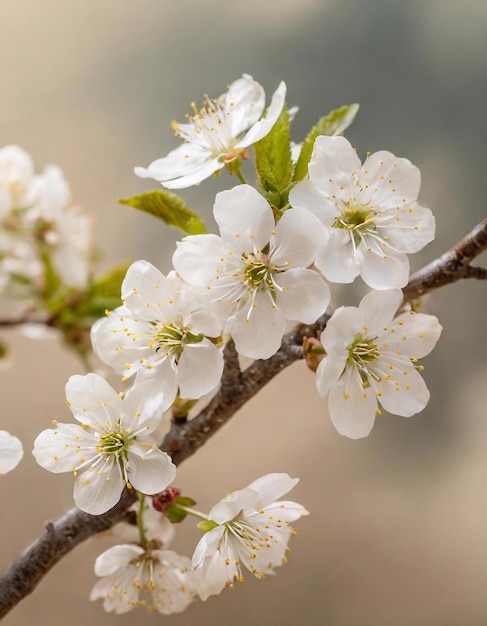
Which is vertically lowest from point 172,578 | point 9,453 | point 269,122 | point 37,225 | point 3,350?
point 3,350

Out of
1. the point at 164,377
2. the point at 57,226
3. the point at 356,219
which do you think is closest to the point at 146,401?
the point at 164,377

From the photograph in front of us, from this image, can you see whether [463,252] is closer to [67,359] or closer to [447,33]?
[447,33]

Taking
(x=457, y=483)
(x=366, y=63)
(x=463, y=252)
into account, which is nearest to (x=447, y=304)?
(x=457, y=483)

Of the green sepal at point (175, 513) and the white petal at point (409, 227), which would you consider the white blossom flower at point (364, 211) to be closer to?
the white petal at point (409, 227)

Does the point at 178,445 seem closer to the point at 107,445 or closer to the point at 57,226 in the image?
the point at 107,445

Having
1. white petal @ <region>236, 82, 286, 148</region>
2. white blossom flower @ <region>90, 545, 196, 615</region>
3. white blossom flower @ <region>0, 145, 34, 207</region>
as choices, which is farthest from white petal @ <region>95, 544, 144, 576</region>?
white blossom flower @ <region>0, 145, 34, 207</region>

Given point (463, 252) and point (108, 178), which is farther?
point (108, 178)
